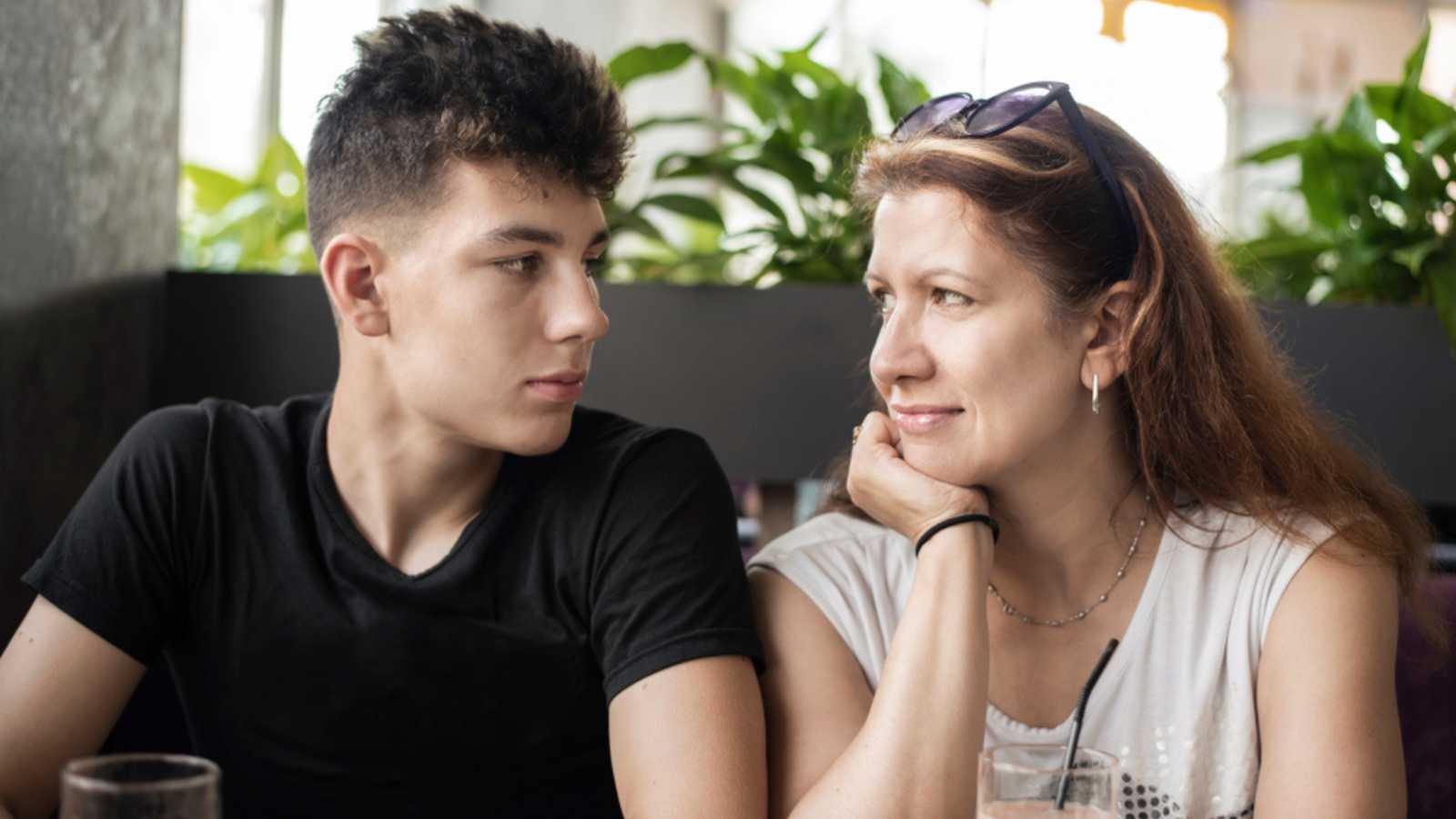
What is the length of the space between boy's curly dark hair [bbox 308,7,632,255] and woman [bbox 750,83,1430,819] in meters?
0.33

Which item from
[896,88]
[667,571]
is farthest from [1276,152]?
[667,571]

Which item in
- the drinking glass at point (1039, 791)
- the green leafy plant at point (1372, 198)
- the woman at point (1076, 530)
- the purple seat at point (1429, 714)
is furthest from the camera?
the green leafy plant at point (1372, 198)

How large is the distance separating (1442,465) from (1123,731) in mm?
1082

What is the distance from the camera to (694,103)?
8312 millimetres

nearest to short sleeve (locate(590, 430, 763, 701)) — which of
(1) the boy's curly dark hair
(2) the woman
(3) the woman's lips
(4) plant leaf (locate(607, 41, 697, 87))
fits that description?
(2) the woman

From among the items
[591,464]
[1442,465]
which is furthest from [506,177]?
[1442,465]

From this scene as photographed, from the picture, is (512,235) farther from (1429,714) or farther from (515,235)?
(1429,714)

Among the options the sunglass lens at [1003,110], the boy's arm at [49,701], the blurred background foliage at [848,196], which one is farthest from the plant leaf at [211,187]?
the sunglass lens at [1003,110]

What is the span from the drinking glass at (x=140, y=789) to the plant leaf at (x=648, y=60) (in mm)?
1853

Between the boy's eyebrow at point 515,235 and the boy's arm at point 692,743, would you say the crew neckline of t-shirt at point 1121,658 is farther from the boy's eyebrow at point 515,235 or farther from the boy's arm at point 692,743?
the boy's eyebrow at point 515,235

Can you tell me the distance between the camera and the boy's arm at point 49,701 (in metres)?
1.51

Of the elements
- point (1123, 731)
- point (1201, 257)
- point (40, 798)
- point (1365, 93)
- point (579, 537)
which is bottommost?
point (40, 798)

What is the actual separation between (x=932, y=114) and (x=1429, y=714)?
3.20 ft

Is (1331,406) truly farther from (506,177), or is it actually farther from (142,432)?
(142,432)
